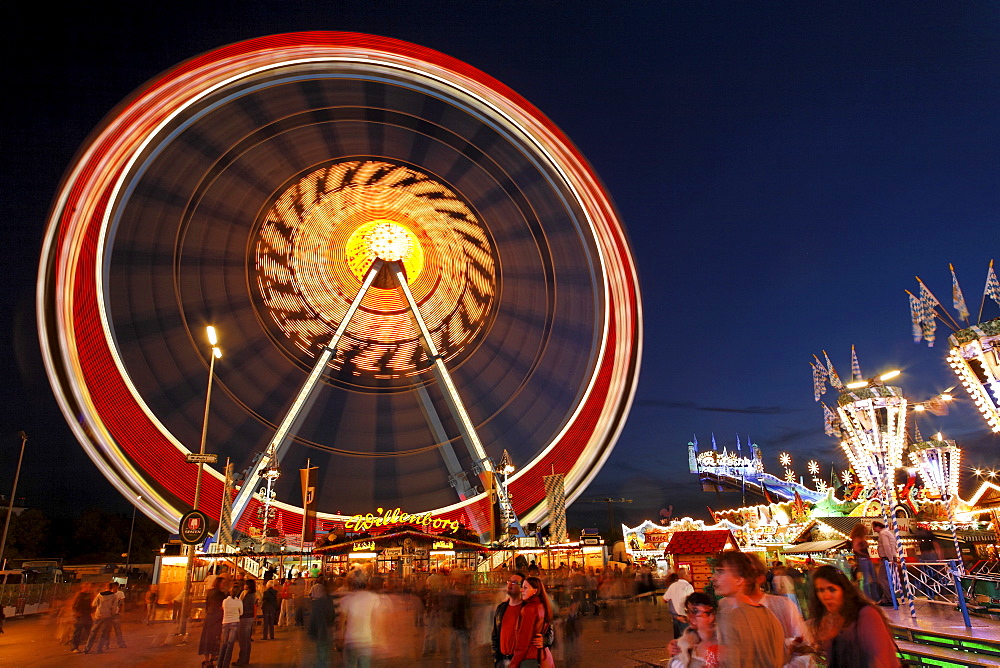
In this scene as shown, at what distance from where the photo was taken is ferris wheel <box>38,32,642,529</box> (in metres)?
12.6

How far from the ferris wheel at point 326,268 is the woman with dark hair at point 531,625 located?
35.6 feet

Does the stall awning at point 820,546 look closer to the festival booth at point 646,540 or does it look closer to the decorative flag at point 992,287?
the decorative flag at point 992,287

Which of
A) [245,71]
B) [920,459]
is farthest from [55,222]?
[920,459]

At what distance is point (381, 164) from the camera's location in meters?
17.5

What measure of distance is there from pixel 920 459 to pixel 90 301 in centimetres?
3881

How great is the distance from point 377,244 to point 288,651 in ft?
37.4

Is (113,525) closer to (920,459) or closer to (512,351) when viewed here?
(512,351)

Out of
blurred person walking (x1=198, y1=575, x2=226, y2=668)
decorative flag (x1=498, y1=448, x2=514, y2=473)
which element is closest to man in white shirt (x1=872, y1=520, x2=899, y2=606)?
blurred person walking (x1=198, y1=575, x2=226, y2=668)

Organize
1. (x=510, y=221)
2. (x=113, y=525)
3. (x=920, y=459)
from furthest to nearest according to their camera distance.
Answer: (x=113, y=525) → (x=920, y=459) → (x=510, y=221)

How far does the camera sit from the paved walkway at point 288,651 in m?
6.91

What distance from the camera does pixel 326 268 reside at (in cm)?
1736

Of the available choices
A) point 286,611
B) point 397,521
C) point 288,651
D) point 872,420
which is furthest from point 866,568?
point 872,420

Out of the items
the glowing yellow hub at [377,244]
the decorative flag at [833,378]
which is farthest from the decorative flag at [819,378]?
the glowing yellow hub at [377,244]

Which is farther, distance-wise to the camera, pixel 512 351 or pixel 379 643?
pixel 512 351
